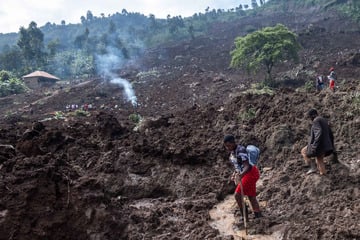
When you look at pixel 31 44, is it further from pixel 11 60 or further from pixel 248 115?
pixel 248 115

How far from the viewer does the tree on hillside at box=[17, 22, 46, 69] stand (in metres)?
56.1

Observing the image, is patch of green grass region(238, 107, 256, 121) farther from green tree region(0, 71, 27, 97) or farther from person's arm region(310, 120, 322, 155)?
green tree region(0, 71, 27, 97)

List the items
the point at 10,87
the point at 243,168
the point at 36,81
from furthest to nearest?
the point at 36,81 → the point at 10,87 → the point at 243,168

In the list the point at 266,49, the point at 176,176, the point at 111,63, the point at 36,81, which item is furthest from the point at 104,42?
the point at 176,176

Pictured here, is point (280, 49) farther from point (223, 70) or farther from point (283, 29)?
point (223, 70)

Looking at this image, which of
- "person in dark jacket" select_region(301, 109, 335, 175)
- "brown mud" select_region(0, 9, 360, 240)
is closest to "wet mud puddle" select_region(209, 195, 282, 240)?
"brown mud" select_region(0, 9, 360, 240)

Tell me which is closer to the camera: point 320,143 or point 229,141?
point 229,141

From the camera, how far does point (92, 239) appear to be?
242 inches

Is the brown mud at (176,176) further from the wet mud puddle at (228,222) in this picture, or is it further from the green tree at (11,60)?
the green tree at (11,60)

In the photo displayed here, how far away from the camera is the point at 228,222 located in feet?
24.2

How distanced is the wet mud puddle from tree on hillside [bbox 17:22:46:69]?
5343 centimetres

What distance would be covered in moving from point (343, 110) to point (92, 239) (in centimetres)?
707

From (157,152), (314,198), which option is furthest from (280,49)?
(314,198)

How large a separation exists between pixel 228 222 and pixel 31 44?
57.7 metres
